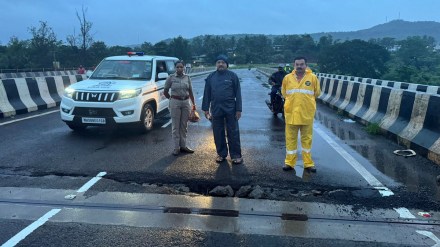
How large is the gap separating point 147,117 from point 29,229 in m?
5.21

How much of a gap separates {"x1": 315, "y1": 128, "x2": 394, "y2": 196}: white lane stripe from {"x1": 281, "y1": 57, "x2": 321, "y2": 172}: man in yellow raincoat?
0.76 meters

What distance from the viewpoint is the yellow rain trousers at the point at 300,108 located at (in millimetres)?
5875

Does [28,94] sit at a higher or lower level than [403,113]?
higher

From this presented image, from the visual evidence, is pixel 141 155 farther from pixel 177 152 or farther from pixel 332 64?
pixel 332 64

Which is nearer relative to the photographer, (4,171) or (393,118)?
(4,171)

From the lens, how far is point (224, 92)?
6.29m

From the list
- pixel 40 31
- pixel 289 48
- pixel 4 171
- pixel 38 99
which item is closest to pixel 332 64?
pixel 40 31

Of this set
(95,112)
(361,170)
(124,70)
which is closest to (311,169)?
(361,170)

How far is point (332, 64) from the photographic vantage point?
84562 mm

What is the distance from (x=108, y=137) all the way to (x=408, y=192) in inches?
236

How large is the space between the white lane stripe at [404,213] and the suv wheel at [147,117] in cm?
579

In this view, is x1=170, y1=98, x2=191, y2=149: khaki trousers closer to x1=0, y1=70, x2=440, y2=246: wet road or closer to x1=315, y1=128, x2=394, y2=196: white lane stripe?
x1=0, y1=70, x2=440, y2=246: wet road

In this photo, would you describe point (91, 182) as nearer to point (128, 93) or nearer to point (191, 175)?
point (191, 175)

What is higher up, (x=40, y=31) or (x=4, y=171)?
(x=40, y=31)
